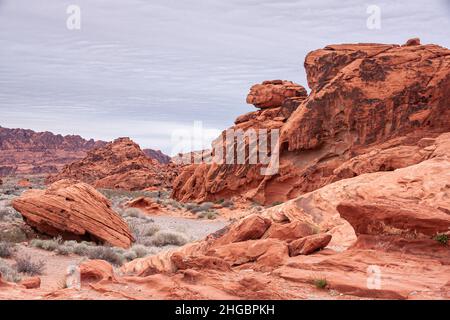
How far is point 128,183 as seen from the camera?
207 ft

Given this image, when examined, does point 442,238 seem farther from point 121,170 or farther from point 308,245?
point 121,170

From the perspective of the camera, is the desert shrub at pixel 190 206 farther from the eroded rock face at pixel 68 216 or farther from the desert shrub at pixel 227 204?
the eroded rock face at pixel 68 216

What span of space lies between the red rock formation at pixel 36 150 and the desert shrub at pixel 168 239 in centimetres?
13145

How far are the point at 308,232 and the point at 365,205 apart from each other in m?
2.02

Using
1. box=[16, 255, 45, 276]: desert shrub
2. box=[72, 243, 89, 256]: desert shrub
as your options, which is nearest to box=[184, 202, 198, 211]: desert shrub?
box=[72, 243, 89, 256]: desert shrub

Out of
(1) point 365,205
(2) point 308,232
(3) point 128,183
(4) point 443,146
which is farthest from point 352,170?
(3) point 128,183

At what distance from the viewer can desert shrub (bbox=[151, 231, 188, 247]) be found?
61.2ft

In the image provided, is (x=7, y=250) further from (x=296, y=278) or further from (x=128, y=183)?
(x=128, y=183)

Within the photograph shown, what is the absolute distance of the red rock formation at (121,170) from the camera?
208ft

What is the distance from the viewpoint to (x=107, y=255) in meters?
14.2

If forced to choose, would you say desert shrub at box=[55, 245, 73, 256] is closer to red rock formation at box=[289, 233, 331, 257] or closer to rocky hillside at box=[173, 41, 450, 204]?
red rock formation at box=[289, 233, 331, 257]

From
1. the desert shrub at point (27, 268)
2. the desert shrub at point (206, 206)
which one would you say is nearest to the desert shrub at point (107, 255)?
the desert shrub at point (27, 268)

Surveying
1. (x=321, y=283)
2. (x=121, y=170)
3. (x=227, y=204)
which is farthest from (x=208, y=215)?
(x=121, y=170)

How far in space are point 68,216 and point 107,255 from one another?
10.3 feet
